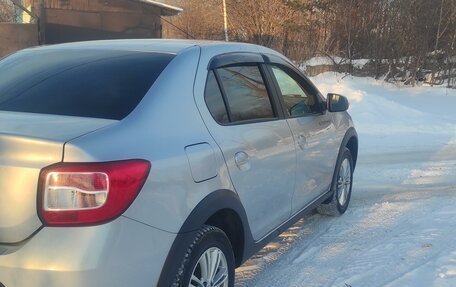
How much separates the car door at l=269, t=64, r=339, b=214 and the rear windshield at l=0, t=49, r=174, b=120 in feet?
4.03

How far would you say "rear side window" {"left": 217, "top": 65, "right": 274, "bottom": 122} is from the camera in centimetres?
326

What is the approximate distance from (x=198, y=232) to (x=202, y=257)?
16 centimetres

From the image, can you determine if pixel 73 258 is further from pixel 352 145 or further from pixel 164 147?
pixel 352 145

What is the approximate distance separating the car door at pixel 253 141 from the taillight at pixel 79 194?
32.8 inches

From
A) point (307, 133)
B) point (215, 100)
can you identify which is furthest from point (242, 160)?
point (307, 133)

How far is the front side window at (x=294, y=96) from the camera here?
3988 millimetres

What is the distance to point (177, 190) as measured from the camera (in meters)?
2.48

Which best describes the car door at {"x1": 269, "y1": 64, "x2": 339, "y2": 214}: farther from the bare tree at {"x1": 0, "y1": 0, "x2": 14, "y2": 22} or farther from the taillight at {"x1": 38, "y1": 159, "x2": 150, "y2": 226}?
the bare tree at {"x1": 0, "y1": 0, "x2": 14, "y2": 22}

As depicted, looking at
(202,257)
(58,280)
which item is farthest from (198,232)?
(58,280)

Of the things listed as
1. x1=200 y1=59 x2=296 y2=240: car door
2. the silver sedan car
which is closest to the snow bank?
x1=200 y1=59 x2=296 y2=240: car door

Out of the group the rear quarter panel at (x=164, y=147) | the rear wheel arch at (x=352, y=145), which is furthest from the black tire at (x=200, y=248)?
the rear wheel arch at (x=352, y=145)

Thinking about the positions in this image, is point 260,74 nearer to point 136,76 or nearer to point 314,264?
point 136,76

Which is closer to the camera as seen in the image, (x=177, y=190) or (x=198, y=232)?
(x=177, y=190)

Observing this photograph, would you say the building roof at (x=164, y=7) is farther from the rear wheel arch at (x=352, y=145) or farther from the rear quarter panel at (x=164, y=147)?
the rear quarter panel at (x=164, y=147)
